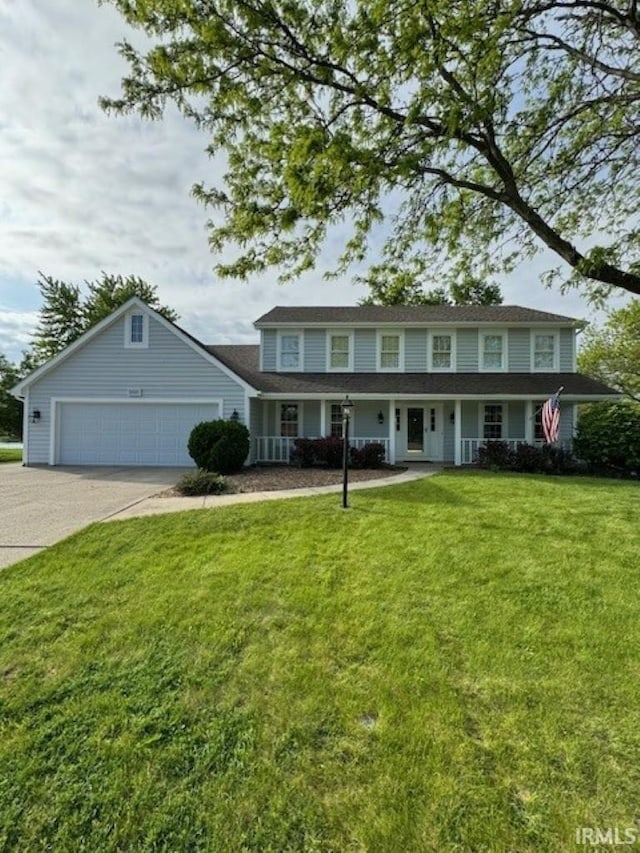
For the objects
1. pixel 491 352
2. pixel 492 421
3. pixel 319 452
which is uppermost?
pixel 491 352

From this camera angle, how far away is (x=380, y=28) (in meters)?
5.05

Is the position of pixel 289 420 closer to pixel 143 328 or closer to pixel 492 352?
pixel 143 328

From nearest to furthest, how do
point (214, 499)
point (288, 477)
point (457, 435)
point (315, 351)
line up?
point (214, 499)
point (288, 477)
point (457, 435)
point (315, 351)

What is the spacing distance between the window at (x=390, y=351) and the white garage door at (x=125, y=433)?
266 inches

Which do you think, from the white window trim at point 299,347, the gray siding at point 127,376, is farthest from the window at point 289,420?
the gray siding at point 127,376

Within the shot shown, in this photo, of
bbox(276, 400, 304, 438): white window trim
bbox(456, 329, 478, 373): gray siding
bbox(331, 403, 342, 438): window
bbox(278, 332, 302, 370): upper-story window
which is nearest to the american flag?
bbox(456, 329, 478, 373): gray siding

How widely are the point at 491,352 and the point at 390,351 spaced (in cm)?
366

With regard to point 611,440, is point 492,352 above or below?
above

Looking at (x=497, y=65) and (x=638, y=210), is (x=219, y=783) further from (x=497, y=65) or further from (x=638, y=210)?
(x=638, y=210)

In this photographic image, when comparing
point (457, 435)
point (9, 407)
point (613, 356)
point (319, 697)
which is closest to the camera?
point (319, 697)

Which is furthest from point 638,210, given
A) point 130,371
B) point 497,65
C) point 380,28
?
point 130,371

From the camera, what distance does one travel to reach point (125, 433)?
14.3 meters

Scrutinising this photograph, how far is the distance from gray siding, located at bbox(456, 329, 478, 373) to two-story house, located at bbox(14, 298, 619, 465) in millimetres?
37

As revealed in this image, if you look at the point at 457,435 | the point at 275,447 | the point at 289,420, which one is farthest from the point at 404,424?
the point at 275,447
